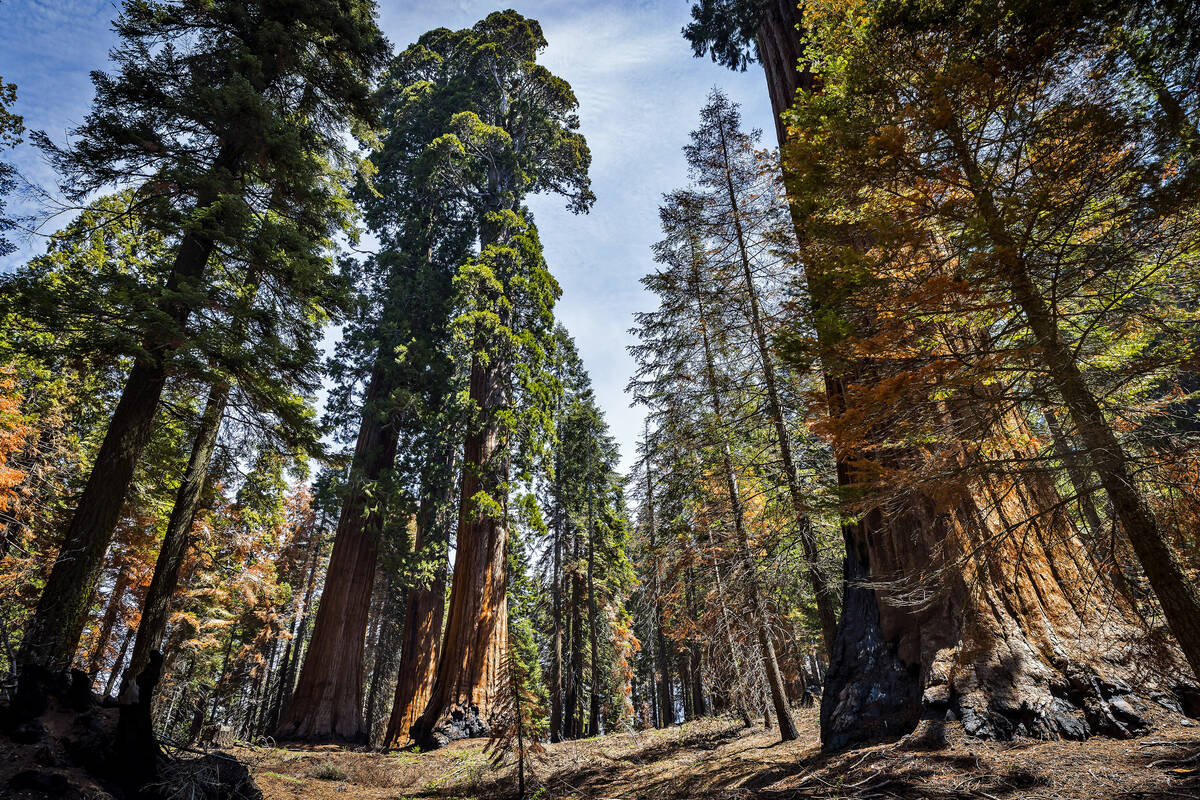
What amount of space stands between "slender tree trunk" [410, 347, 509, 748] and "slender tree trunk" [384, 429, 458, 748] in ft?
3.84

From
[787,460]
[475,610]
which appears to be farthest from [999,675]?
[475,610]

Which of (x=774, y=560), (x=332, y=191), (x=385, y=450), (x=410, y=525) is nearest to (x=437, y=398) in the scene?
(x=385, y=450)

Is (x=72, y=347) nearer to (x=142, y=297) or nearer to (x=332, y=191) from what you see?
(x=142, y=297)

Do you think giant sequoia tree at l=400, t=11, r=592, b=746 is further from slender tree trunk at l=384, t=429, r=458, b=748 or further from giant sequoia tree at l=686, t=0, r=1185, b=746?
giant sequoia tree at l=686, t=0, r=1185, b=746

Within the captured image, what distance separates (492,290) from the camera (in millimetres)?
10688

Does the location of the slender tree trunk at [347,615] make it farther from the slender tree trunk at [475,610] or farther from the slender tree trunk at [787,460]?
the slender tree trunk at [787,460]

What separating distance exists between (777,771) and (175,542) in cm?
900

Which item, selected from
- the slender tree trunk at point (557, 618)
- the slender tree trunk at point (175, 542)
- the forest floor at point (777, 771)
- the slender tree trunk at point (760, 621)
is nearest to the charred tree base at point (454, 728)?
the forest floor at point (777, 771)

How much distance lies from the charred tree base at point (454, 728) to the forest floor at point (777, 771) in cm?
29

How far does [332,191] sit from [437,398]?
518 cm

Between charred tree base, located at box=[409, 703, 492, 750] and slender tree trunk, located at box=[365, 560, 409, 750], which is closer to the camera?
charred tree base, located at box=[409, 703, 492, 750]

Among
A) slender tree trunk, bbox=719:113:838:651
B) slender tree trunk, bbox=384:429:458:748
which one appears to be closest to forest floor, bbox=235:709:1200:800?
slender tree trunk, bbox=719:113:838:651

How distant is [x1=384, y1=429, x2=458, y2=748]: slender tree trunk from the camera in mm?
11078

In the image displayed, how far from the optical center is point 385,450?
12.1 meters
